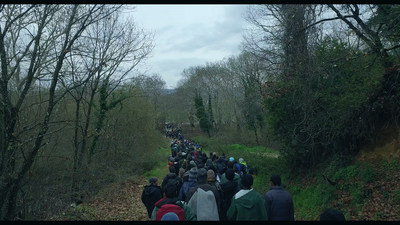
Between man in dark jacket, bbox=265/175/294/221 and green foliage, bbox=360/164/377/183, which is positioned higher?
man in dark jacket, bbox=265/175/294/221

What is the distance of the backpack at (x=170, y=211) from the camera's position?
15.2 feet

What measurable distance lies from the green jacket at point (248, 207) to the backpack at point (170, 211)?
2.82 ft

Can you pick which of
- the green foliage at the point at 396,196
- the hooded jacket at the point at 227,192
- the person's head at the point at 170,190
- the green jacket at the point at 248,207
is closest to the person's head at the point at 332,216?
the green jacket at the point at 248,207

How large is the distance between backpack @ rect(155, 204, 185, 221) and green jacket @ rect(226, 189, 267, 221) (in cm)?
86

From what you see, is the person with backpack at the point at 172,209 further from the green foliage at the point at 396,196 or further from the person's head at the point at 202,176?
the green foliage at the point at 396,196

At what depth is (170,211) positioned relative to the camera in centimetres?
465

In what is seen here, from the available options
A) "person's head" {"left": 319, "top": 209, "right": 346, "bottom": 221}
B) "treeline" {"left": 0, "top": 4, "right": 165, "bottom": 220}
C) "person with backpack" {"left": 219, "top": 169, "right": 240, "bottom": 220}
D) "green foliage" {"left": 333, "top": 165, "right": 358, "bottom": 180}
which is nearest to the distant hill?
"treeline" {"left": 0, "top": 4, "right": 165, "bottom": 220}

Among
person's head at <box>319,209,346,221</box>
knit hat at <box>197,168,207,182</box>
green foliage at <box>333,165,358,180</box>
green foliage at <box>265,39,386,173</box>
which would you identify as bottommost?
green foliage at <box>333,165,358,180</box>

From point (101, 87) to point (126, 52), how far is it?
2.81m

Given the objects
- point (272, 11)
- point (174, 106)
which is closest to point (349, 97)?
point (272, 11)

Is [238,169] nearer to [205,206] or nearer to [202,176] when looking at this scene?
[202,176]

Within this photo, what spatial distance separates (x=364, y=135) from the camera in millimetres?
11281

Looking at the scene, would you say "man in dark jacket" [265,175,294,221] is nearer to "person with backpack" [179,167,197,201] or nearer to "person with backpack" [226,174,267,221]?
"person with backpack" [226,174,267,221]

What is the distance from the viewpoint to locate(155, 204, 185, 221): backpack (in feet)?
15.2
